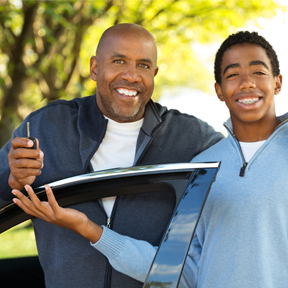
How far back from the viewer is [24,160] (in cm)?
155

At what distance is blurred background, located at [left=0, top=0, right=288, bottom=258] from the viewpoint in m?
5.73

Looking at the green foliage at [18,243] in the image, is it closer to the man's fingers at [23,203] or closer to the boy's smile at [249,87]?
the man's fingers at [23,203]

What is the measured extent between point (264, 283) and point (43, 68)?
5.58 m

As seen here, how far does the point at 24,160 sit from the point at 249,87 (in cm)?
117

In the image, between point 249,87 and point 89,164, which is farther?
point 89,164

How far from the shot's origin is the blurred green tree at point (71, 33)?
225 inches

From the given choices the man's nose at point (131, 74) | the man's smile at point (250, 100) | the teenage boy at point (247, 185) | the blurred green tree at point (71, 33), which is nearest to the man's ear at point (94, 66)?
the man's nose at point (131, 74)

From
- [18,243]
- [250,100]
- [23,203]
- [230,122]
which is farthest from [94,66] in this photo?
[18,243]

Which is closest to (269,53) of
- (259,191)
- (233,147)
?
(233,147)

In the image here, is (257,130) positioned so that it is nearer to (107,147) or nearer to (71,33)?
(107,147)

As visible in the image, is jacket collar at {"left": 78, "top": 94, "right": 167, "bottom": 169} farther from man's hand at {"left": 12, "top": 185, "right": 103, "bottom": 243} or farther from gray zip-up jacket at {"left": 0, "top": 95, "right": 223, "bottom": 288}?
man's hand at {"left": 12, "top": 185, "right": 103, "bottom": 243}

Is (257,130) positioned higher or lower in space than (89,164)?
higher

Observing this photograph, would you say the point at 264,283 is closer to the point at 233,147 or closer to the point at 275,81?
the point at 233,147

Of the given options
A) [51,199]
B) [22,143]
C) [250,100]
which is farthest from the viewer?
[250,100]
